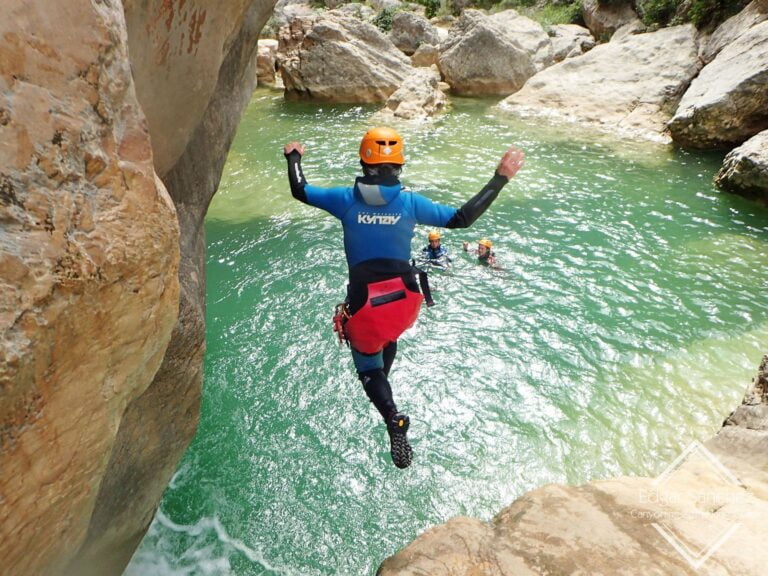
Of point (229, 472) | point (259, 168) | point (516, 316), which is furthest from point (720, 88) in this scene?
point (229, 472)

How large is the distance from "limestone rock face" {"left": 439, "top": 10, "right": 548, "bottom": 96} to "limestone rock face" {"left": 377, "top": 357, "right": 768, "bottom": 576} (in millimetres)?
22250

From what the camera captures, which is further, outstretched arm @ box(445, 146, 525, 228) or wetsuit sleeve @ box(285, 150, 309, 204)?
wetsuit sleeve @ box(285, 150, 309, 204)

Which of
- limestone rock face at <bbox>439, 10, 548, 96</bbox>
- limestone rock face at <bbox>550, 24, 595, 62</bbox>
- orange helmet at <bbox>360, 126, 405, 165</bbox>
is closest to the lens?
orange helmet at <bbox>360, 126, 405, 165</bbox>

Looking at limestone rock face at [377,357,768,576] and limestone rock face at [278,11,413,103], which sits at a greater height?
limestone rock face at [278,11,413,103]

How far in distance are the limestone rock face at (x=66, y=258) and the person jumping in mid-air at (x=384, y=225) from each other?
177cm

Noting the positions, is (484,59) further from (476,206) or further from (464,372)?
(476,206)

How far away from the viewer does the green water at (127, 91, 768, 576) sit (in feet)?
16.9

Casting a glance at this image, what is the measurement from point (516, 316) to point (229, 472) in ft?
16.1

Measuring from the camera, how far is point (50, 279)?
5.83 feet

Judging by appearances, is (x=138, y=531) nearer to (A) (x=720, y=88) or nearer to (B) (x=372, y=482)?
(B) (x=372, y=482)

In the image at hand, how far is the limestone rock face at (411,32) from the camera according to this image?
29.9 metres

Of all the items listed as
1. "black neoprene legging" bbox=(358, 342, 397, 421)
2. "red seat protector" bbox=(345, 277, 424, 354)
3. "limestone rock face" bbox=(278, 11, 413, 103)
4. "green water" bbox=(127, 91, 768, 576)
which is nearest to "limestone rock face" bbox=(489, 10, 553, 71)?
"limestone rock face" bbox=(278, 11, 413, 103)

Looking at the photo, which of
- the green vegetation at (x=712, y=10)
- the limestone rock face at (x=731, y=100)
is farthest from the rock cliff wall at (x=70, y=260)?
the green vegetation at (x=712, y=10)

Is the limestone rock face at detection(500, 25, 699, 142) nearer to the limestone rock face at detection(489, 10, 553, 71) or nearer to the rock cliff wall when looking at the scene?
the limestone rock face at detection(489, 10, 553, 71)
